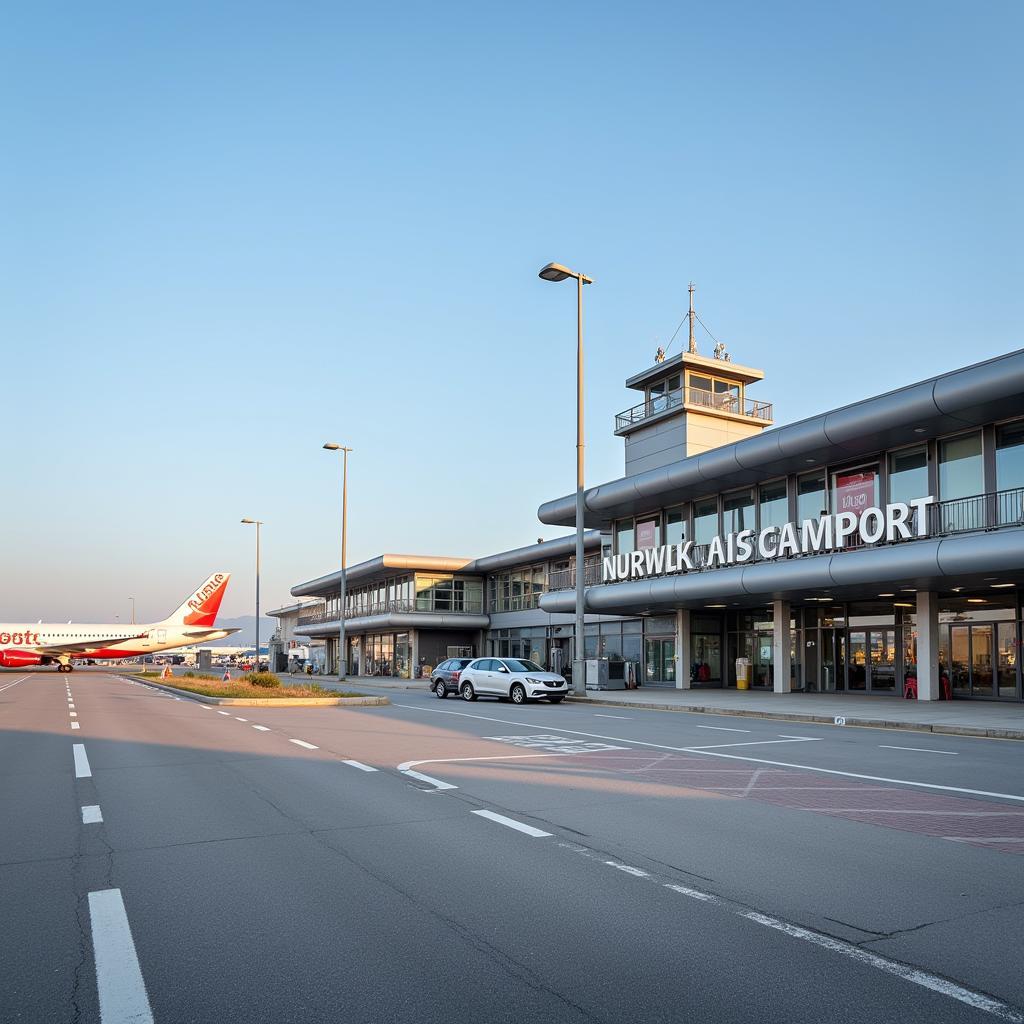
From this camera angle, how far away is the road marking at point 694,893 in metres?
6.06

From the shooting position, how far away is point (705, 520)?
37.5 m

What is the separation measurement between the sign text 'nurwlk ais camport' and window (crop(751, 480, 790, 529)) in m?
0.48

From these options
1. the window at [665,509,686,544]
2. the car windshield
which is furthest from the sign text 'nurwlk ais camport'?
the car windshield

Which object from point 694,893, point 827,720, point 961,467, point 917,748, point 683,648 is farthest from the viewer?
point 683,648

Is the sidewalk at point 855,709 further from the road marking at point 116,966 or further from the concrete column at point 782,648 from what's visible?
the road marking at point 116,966

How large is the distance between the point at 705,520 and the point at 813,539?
302 inches

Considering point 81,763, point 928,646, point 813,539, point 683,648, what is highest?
point 813,539

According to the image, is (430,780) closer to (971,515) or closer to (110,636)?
(971,515)

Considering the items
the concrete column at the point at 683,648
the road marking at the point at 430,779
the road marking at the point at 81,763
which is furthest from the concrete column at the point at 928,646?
the road marking at the point at 81,763

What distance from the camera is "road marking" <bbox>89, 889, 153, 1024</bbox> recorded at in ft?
14.1

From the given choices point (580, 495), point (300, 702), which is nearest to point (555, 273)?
point (580, 495)

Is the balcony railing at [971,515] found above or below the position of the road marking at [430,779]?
above

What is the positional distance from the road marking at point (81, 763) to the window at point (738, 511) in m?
25.0

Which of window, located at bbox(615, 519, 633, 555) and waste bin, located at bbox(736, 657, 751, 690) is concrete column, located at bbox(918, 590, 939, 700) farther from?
window, located at bbox(615, 519, 633, 555)
